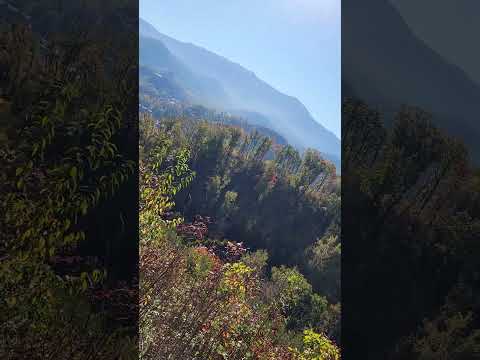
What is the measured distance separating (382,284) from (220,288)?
2.47 m

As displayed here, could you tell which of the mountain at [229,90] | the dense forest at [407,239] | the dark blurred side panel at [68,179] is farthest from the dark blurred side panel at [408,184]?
the mountain at [229,90]

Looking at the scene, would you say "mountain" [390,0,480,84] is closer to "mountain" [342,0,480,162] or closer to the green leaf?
"mountain" [342,0,480,162]

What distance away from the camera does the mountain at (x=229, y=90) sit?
14.8m

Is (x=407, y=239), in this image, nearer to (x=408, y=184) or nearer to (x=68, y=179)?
(x=408, y=184)

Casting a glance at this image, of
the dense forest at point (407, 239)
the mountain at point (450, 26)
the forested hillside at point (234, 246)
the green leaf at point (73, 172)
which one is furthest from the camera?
the forested hillside at point (234, 246)

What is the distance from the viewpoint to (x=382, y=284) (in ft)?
9.96

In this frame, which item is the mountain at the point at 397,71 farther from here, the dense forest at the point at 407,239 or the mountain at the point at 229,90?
the mountain at the point at 229,90

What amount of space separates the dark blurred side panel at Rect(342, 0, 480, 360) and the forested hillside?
175cm

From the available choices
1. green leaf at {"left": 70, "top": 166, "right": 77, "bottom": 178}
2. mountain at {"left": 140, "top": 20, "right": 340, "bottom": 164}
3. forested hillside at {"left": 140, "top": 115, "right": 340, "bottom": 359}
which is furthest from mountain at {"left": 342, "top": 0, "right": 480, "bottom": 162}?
mountain at {"left": 140, "top": 20, "right": 340, "bottom": 164}

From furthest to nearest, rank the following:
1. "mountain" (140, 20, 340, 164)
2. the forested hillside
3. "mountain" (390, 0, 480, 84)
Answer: "mountain" (140, 20, 340, 164) → the forested hillside → "mountain" (390, 0, 480, 84)

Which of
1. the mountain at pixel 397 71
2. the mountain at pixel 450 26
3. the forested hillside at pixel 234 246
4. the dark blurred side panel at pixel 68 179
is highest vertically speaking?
the mountain at pixel 450 26

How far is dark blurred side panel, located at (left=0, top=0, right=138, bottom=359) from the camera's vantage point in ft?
8.82

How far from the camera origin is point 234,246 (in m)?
6.67

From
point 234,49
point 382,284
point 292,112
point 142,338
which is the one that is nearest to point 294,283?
point 142,338
